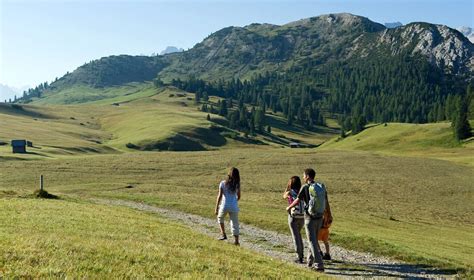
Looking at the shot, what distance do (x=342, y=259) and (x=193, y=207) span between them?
20480 millimetres

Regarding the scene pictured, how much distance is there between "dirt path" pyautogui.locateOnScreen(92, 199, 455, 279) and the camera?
19.0m

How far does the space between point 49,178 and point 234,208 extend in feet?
157

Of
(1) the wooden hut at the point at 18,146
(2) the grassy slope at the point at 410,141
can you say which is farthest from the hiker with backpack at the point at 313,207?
(2) the grassy slope at the point at 410,141

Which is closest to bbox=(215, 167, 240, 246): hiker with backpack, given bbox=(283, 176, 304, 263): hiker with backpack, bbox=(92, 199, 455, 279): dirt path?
bbox=(92, 199, 455, 279): dirt path

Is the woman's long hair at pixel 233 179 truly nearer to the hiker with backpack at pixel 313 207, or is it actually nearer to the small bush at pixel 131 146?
the hiker with backpack at pixel 313 207

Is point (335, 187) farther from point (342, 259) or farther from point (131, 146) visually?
point (131, 146)

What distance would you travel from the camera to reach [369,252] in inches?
925

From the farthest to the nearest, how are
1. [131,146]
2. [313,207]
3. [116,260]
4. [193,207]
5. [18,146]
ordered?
[131,146] → [18,146] → [193,207] → [313,207] → [116,260]

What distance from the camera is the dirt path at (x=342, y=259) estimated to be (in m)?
19.0

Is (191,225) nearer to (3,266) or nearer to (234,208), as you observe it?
(234,208)

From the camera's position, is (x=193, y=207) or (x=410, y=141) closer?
(x=193, y=207)

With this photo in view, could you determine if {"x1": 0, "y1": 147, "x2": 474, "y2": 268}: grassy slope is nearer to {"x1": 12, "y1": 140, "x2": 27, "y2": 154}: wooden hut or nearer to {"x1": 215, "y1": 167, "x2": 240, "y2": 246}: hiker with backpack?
{"x1": 215, "y1": 167, "x2": 240, "y2": 246}: hiker with backpack

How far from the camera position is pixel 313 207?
1764 cm

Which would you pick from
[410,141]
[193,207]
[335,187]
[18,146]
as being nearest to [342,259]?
[193,207]
